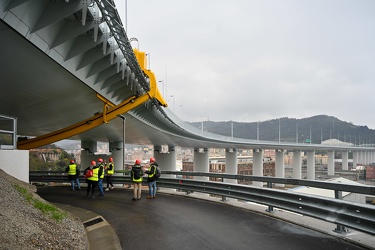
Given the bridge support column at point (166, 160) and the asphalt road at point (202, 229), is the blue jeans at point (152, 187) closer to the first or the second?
the asphalt road at point (202, 229)

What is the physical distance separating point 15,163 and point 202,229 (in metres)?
5.66

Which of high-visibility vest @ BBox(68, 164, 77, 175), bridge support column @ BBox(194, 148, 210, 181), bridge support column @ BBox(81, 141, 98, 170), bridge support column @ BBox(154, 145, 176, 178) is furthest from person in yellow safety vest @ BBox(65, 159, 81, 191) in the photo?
bridge support column @ BBox(194, 148, 210, 181)

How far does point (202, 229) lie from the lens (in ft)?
21.3

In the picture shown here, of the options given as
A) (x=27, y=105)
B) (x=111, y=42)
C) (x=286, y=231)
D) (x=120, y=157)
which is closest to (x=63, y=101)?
(x=27, y=105)

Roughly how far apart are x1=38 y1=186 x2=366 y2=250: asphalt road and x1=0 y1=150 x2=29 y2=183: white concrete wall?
2578 mm

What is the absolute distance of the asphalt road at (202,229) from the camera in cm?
537

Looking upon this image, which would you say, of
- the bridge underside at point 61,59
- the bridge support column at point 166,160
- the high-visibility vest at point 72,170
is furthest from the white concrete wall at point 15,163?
the bridge support column at point 166,160

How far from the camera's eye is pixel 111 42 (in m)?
8.79

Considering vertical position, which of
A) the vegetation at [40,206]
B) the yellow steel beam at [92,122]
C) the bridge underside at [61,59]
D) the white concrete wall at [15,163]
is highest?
the bridge underside at [61,59]

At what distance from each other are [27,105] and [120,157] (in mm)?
18848

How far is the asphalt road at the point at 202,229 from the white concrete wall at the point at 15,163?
8.46ft

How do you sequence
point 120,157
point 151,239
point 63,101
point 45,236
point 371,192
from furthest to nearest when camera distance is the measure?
point 120,157
point 63,101
point 151,239
point 371,192
point 45,236

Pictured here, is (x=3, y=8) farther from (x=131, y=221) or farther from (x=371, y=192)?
(x=371, y=192)

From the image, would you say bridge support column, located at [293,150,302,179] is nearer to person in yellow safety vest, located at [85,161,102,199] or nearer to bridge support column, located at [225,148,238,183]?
bridge support column, located at [225,148,238,183]
